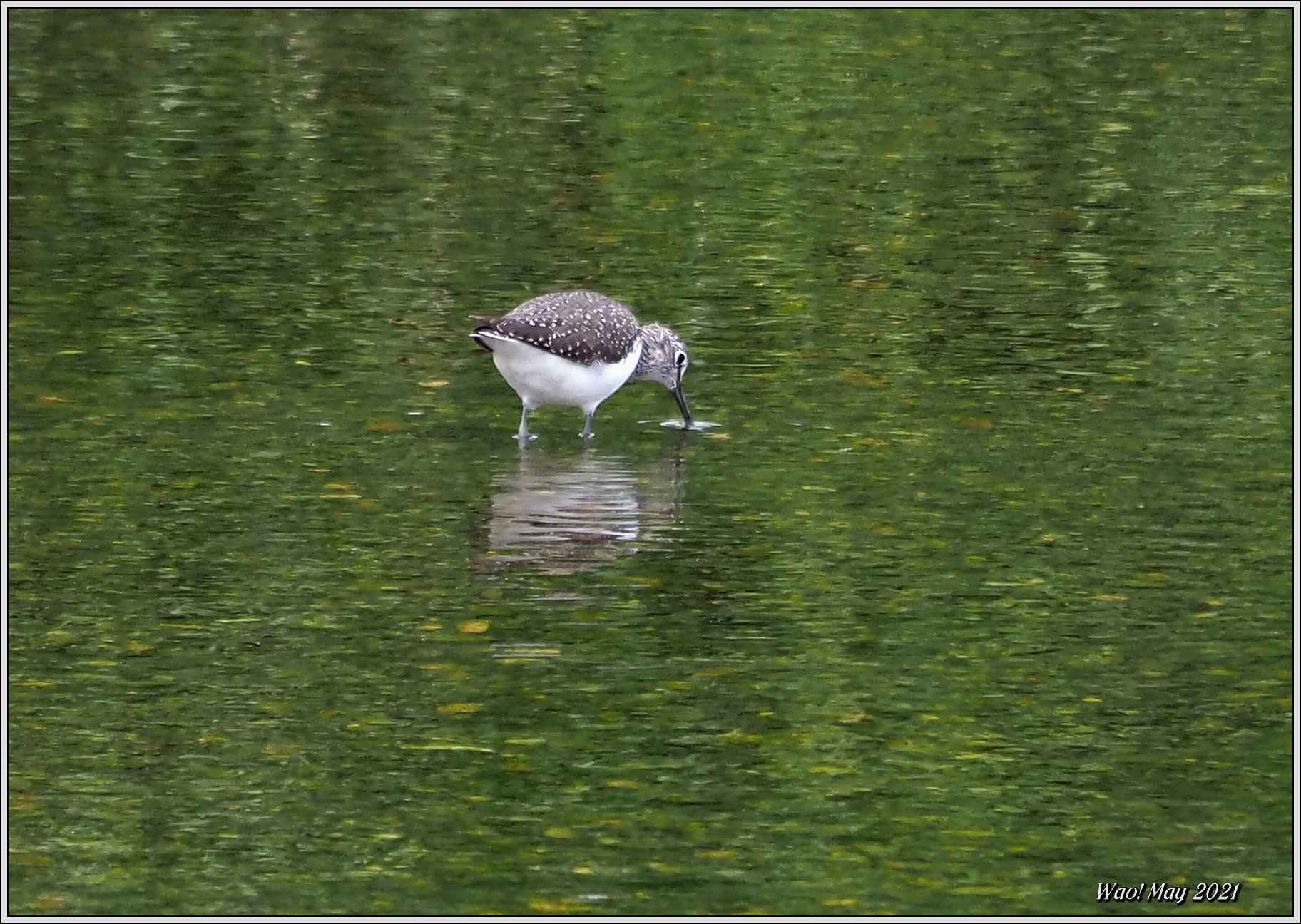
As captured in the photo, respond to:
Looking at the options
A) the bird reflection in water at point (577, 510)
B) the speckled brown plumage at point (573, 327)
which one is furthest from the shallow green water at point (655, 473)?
the speckled brown plumage at point (573, 327)

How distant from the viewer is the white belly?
14.1 metres

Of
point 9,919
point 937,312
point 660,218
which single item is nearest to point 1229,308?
point 937,312

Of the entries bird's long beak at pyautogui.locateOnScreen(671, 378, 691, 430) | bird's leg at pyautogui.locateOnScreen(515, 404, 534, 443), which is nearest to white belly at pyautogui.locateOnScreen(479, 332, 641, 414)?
bird's leg at pyautogui.locateOnScreen(515, 404, 534, 443)

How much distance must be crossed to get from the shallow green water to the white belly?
33cm

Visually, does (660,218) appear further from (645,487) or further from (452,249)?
(645,487)

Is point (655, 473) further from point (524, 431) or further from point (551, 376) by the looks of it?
Result: point (524, 431)

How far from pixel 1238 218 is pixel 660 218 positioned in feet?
15.3

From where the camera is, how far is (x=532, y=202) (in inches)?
777

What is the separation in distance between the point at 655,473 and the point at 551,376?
0.88 m

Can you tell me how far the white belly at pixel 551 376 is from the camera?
14148mm

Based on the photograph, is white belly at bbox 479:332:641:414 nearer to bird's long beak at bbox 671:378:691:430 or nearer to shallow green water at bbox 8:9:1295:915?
shallow green water at bbox 8:9:1295:915

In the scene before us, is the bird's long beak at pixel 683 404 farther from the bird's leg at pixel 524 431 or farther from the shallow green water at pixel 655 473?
the bird's leg at pixel 524 431

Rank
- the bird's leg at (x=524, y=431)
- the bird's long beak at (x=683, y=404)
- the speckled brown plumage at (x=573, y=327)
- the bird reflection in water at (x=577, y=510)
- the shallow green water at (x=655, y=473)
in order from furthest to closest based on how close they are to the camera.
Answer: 1. the bird's long beak at (x=683, y=404)
2. the bird's leg at (x=524, y=431)
3. the speckled brown plumage at (x=573, y=327)
4. the bird reflection in water at (x=577, y=510)
5. the shallow green water at (x=655, y=473)

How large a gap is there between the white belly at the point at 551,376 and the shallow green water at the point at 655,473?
0.33 metres
